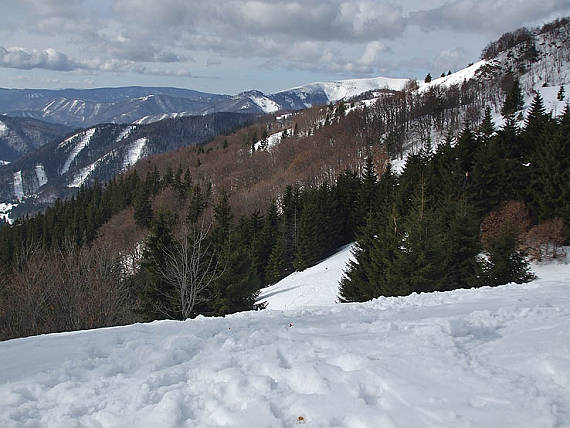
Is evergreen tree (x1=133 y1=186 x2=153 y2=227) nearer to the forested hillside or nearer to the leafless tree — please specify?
the forested hillside

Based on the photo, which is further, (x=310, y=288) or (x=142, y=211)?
(x=142, y=211)

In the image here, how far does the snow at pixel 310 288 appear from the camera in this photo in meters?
27.7

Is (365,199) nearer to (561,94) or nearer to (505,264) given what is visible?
(505,264)

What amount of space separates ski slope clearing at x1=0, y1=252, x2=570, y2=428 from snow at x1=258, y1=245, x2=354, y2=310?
725 inches

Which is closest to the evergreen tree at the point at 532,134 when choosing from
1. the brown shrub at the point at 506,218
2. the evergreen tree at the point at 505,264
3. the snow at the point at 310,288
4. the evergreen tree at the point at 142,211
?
the brown shrub at the point at 506,218

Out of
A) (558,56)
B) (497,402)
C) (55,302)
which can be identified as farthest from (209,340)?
(558,56)

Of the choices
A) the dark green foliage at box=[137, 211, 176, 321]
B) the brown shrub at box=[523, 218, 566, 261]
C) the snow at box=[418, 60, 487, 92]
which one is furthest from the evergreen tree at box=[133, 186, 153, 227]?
the snow at box=[418, 60, 487, 92]

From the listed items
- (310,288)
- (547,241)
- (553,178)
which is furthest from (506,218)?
(310,288)

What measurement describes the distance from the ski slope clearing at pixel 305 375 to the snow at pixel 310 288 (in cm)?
1843

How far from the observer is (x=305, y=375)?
486cm

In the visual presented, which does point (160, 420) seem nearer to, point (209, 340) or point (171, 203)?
point (209, 340)

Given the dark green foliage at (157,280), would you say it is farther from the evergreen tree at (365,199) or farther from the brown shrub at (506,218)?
the evergreen tree at (365,199)

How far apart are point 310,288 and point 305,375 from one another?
25962mm

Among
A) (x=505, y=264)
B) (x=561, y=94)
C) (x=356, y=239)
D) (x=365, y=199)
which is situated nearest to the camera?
(x=505, y=264)
